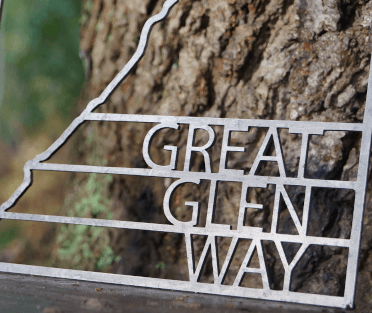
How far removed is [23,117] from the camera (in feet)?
4.91

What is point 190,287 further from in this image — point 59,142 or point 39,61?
point 39,61

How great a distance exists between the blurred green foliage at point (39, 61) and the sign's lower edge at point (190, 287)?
1.81ft

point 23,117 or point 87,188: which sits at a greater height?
point 23,117

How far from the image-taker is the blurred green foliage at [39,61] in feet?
4.87

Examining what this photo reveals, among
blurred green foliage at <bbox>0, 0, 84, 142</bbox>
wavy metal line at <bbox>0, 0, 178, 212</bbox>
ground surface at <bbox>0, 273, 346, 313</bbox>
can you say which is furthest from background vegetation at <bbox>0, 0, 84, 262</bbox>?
ground surface at <bbox>0, 273, 346, 313</bbox>

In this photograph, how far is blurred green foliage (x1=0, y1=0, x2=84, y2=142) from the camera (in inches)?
58.4

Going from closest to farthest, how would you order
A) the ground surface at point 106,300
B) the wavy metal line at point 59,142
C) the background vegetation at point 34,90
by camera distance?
1. the ground surface at point 106,300
2. the wavy metal line at point 59,142
3. the background vegetation at point 34,90

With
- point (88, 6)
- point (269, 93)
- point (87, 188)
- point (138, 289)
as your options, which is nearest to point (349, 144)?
point (269, 93)

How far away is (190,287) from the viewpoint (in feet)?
3.55

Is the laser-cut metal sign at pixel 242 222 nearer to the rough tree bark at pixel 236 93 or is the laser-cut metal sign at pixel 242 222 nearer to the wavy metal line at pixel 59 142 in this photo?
the wavy metal line at pixel 59 142

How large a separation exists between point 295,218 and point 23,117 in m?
1.04

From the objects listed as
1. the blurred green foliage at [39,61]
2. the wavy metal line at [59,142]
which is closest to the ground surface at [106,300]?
the wavy metal line at [59,142]

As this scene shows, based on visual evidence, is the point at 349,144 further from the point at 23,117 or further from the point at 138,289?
the point at 23,117

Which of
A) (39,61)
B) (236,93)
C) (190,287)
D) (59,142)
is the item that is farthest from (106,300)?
(39,61)
